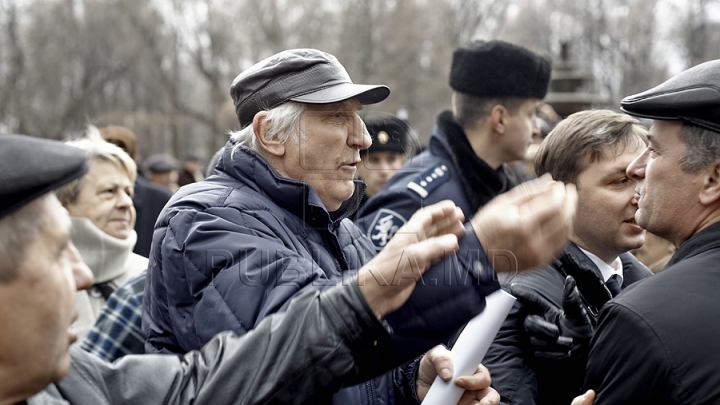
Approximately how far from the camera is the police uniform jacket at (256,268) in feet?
5.74

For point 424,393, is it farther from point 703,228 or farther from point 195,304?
point 703,228

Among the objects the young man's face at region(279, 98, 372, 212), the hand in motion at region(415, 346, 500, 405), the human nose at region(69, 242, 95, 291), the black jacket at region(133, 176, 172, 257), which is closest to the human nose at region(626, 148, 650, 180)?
the hand in motion at region(415, 346, 500, 405)

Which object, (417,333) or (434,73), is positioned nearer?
(417,333)

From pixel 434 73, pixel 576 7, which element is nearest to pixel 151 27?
pixel 434 73

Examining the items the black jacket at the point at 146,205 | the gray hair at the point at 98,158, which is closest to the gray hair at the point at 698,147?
the gray hair at the point at 98,158

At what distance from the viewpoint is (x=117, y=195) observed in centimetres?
415

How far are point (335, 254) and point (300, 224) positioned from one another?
184 millimetres

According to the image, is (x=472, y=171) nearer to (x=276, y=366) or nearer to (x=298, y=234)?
(x=298, y=234)

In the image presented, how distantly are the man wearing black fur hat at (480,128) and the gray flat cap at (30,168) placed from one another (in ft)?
10.0

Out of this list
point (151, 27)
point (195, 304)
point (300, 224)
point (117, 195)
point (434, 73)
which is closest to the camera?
point (195, 304)

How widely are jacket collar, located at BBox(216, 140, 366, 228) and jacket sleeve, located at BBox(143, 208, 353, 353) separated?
109 millimetres

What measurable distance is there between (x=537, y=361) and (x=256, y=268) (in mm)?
1107

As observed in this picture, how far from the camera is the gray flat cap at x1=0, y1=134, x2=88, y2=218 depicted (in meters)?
1.36

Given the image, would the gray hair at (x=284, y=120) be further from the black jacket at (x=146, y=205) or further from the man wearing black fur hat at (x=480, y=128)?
the black jacket at (x=146, y=205)
